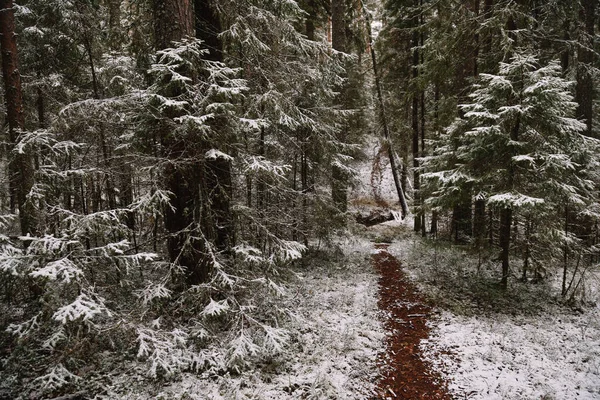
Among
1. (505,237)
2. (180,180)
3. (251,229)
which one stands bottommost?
(505,237)

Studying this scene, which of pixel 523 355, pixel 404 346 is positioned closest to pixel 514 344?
pixel 523 355

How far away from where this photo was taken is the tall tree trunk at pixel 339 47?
13.3 metres

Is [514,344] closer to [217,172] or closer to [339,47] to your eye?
[217,172]

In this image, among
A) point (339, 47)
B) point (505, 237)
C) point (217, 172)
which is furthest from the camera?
point (339, 47)

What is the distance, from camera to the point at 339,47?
48.9 feet

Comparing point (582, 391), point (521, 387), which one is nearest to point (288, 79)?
point (521, 387)

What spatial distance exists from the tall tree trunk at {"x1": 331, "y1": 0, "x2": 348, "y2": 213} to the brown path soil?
12.2ft

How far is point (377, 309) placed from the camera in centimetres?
884

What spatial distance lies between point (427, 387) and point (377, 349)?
1.27m

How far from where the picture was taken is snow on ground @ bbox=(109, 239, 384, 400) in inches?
207

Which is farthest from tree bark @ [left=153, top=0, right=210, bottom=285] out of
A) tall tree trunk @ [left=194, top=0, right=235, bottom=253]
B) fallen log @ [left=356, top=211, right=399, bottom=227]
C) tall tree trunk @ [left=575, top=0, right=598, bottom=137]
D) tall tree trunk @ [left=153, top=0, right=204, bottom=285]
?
fallen log @ [left=356, top=211, right=399, bottom=227]

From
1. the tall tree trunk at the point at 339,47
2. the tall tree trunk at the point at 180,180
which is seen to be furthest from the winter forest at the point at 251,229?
the tall tree trunk at the point at 339,47

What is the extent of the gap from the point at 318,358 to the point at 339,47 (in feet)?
44.1

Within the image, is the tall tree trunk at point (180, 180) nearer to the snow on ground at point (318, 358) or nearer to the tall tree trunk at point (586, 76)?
the snow on ground at point (318, 358)
